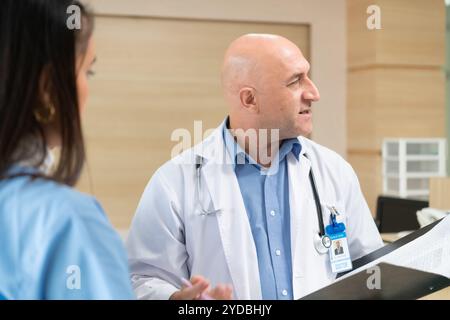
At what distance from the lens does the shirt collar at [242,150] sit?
1262 mm

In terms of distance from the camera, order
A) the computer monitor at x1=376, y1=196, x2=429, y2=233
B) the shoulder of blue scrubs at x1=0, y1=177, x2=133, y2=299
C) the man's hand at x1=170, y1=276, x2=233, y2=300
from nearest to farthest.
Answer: the shoulder of blue scrubs at x1=0, y1=177, x2=133, y2=299 < the man's hand at x1=170, y1=276, x2=233, y2=300 < the computer monitor at x1=376, y1=196, x2=429, y2=233

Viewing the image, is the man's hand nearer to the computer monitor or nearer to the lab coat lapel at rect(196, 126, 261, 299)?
the lab coat lapel at rect(196, 126, 261, 299)

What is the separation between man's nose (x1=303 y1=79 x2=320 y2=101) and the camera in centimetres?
120

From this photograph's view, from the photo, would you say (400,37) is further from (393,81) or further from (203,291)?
(203,291)

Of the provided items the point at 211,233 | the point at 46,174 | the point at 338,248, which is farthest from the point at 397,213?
the point at 46,174

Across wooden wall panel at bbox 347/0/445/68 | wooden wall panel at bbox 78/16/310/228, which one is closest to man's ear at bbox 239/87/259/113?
wooden wall panel at bbox 78/16/310/228

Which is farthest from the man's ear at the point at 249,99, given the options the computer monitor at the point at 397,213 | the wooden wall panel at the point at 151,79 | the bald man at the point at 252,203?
the wooden wall panel at the point at 151,79

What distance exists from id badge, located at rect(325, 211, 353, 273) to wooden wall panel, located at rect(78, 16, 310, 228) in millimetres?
1599

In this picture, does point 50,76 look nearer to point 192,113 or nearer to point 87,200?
point 87,200

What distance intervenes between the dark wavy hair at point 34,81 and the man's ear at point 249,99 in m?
0.62

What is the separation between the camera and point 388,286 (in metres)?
0.99

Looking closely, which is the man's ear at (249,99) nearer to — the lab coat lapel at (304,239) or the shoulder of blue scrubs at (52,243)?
the lab coat lapel at (304,239)

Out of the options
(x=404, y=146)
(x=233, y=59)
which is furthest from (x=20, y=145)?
(x=404, y=146)

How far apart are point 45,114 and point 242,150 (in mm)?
648
